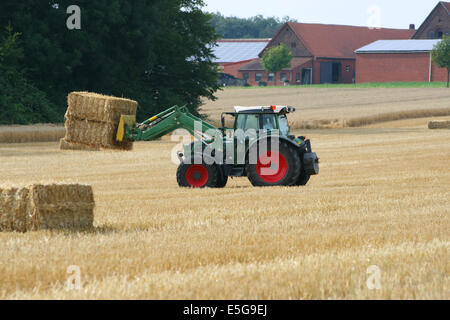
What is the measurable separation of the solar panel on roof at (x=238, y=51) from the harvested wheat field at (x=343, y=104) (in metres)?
39.7

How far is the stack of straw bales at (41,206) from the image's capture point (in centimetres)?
1057

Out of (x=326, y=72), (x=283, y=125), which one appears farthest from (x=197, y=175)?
(x=326, y=72)

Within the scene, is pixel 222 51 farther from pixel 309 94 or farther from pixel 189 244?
pixel 189 244

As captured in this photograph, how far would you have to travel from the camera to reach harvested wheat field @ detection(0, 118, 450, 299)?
7406mm

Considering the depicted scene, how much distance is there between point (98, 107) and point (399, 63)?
2960 inches

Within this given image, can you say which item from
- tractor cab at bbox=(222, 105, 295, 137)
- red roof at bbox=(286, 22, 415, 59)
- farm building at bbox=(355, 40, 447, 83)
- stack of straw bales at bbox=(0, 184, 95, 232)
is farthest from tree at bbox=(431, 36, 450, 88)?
stack of straw bales at bbox=(0, 184, 95, 232)

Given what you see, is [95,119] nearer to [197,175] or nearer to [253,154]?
[197,175]

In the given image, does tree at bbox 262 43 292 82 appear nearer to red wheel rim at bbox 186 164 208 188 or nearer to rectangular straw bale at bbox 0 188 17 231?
red wheel rim at bbox 186 164 208 188

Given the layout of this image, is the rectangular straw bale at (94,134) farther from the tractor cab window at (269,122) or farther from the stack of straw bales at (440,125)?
the stack of straw bales at (440,125)

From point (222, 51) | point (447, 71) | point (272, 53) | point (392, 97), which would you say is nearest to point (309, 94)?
point (392, 97)

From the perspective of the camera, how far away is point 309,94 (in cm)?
7694

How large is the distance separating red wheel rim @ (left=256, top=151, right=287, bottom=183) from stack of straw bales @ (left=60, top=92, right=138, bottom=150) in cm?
707

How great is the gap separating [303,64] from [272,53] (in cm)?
549

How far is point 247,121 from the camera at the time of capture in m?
17.1
